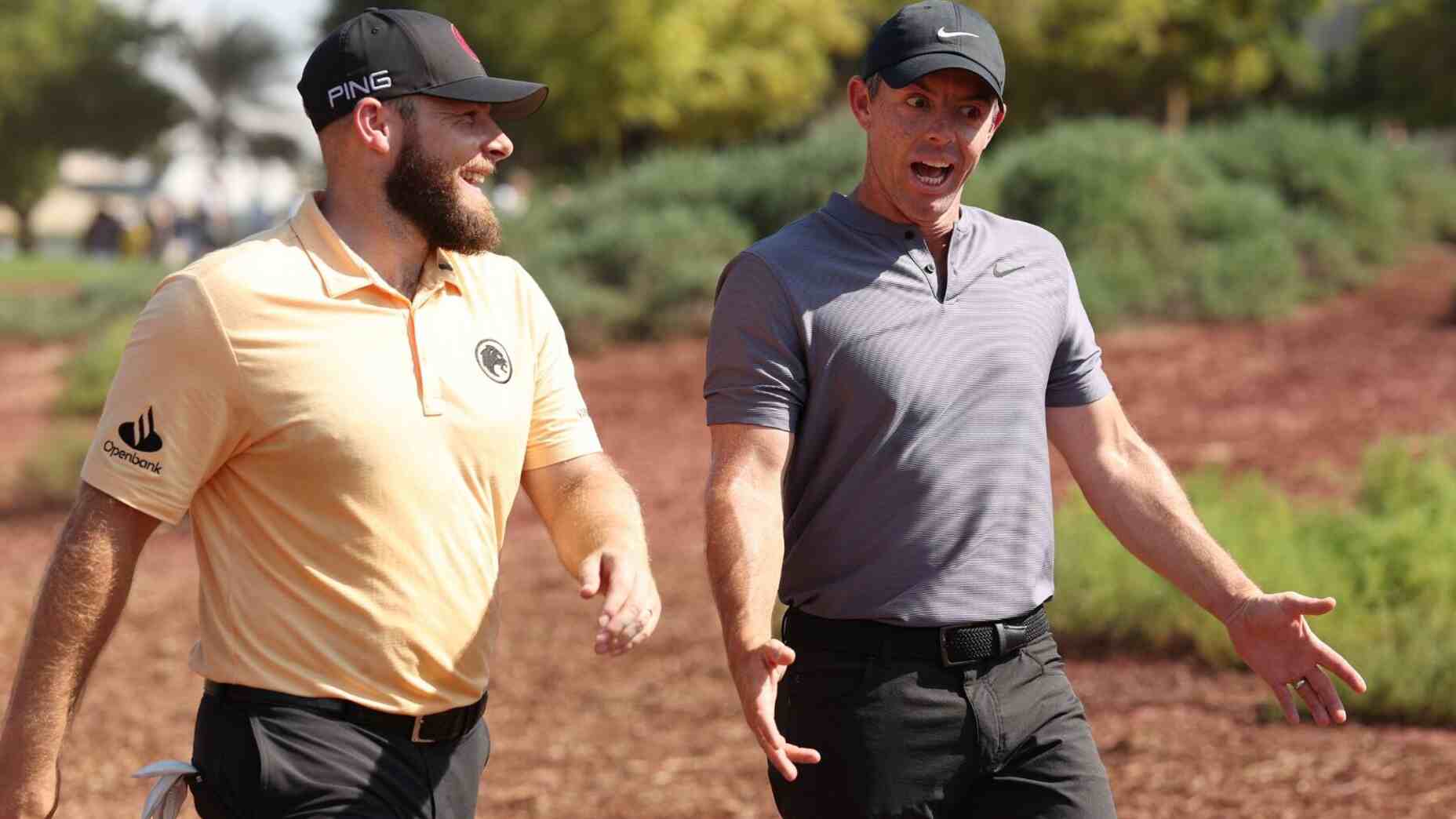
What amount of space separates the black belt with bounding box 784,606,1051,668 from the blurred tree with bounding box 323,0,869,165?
27868 mm

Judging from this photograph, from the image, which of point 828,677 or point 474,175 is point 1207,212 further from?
point 474,175

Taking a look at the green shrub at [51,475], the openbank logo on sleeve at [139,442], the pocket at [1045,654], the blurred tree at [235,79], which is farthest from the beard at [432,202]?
the blurred tree at [235,79]

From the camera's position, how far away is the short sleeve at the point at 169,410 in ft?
10.3

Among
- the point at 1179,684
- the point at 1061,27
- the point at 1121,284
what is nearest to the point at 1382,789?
the point at 1179,684

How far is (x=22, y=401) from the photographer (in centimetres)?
1967

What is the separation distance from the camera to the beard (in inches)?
132

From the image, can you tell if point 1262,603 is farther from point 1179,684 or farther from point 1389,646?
point 1179,684

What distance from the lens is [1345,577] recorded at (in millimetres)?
7496

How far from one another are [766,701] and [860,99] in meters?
1.29

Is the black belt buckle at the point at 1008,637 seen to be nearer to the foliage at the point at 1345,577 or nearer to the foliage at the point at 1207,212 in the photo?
the foliage at the point at 1345,577

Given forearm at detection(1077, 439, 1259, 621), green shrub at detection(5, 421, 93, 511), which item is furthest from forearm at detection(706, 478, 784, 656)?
green shrub at detection(5, 421, 93, 511)

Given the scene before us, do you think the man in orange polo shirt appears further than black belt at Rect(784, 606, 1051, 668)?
No

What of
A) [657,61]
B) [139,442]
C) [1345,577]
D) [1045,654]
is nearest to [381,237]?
[139,442]

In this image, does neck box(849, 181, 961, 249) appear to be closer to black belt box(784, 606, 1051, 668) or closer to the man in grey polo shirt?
the man in grey polo shirt
